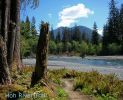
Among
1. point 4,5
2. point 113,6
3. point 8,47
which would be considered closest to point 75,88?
point 8,47

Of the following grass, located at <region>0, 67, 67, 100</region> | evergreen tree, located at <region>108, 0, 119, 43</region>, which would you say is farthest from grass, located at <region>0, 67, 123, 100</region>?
evergreen tree, located at <region>108, 0, 119, 43</region>

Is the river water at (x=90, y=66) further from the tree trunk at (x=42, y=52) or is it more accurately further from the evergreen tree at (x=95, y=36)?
the evergreen tree at (x=95, y=36)

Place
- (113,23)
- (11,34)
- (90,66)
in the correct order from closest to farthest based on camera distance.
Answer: (11,34)
(90,66)
(113,23)

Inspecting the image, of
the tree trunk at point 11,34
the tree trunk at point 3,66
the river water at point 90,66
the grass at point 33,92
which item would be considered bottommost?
the river water at point 90,66

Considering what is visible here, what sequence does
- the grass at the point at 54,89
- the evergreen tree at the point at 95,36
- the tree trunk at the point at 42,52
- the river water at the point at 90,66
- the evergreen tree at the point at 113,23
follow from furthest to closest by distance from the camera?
1. the evergreen tree at the point at 95,36
2. the evergreen tree at the point at 113,23
3. the river water at the point at 90,66
4. the tree trunk at the point at 42,52
5. the grass at the point at 54,89

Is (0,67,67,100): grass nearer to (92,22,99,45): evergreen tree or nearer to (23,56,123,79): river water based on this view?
(23,56,123,79): river water

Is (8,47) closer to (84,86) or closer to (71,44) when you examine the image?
(84,86)

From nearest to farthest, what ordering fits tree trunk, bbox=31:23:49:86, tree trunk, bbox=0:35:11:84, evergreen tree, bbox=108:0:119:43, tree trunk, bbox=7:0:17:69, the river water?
tree trunk, bbox=0:35:11:84 → tree trunk, bbox=31:23:49:86 → tree trunk, bbox=7:0:17:69 → the river water → evergreen tree, bbox=108:0:119:43

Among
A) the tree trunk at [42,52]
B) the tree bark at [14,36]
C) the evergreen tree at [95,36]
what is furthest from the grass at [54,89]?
the evergreen tree at [95,36]

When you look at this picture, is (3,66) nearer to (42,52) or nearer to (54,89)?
(42,52)

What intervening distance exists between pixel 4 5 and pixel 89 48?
10866cm

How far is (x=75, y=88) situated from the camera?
15602 mm

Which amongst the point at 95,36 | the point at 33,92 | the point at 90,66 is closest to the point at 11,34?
the point at 33,92

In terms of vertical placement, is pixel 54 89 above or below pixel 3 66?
below
